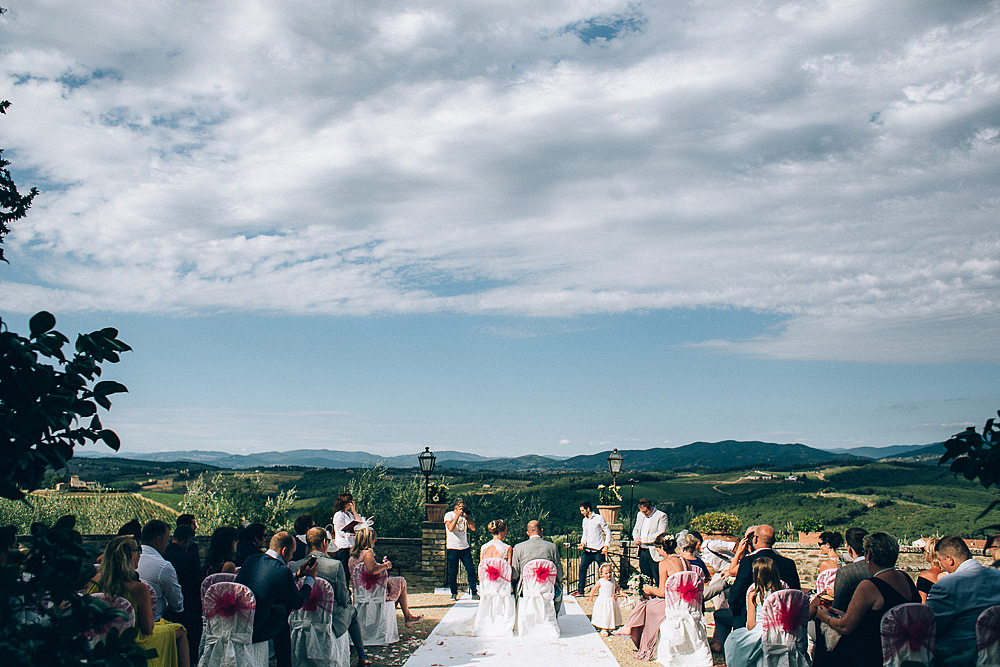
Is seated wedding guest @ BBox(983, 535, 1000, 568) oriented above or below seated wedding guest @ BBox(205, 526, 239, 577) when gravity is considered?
below

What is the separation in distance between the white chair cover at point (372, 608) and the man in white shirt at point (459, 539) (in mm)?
2622

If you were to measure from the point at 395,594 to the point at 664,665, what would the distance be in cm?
375

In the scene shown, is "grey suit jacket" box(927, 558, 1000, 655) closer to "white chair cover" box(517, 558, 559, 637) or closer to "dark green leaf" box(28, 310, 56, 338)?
"white chair cover" box(517, 558, 559, 637)

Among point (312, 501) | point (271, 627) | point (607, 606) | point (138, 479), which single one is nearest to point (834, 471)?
point (312, 501)

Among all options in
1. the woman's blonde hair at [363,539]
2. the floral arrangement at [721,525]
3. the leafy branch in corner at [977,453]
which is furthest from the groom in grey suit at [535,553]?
the leafy branch in corner at [977,453]

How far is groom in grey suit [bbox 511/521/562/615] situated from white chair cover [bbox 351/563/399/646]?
1854 mm

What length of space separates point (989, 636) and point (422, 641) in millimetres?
7373

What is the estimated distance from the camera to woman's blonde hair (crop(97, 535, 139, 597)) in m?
5.16

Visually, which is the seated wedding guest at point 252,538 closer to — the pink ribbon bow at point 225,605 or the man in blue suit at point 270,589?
the man in blue suit at point 270,589

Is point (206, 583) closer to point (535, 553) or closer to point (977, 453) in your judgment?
point (535, 553)

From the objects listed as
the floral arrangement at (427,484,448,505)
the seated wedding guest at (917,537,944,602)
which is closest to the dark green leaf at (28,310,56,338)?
the seated wedding guest at (917,537,944,602)

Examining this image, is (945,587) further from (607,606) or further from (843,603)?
(607,606)

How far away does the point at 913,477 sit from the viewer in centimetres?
6819

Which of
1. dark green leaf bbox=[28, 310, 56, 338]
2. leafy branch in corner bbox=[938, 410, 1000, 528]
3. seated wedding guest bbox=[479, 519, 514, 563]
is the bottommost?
seated wedding guest bbox=[479, 519, 514, 563]
